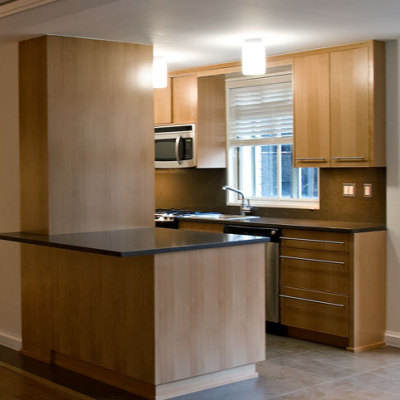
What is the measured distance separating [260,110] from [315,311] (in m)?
2.14

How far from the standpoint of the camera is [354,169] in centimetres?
578

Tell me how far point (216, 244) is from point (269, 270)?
1532mm

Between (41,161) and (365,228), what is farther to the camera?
(365,228)

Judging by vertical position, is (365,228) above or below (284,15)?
below

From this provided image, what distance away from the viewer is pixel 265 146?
6805 mm

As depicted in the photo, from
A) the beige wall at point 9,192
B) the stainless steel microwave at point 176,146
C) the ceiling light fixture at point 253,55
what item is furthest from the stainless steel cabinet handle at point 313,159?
the beige wall at point 9,192

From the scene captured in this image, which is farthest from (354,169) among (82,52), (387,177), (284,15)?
(82,52)

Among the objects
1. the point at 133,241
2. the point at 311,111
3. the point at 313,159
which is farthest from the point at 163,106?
the point at 133,241

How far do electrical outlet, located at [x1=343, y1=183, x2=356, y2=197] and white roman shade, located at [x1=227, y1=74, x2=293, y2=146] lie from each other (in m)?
0.84

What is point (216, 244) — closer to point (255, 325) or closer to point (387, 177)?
point (255, 325)

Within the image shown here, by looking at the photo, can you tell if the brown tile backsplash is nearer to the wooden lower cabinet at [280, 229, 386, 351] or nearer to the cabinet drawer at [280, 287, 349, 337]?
the wooden lower cabinet at [280, 229, 386, 351]

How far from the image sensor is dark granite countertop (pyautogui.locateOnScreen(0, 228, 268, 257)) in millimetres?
4055

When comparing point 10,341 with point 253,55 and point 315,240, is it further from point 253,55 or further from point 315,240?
point 253,55

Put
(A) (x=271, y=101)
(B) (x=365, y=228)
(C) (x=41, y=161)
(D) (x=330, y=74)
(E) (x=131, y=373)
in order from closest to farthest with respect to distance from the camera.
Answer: (E) (x=131, y=373) → (C) (x=41, y=161) → (B) (x=365, y=228) → (D) (x=330, y=74) → (A) (x=271, y=101)
